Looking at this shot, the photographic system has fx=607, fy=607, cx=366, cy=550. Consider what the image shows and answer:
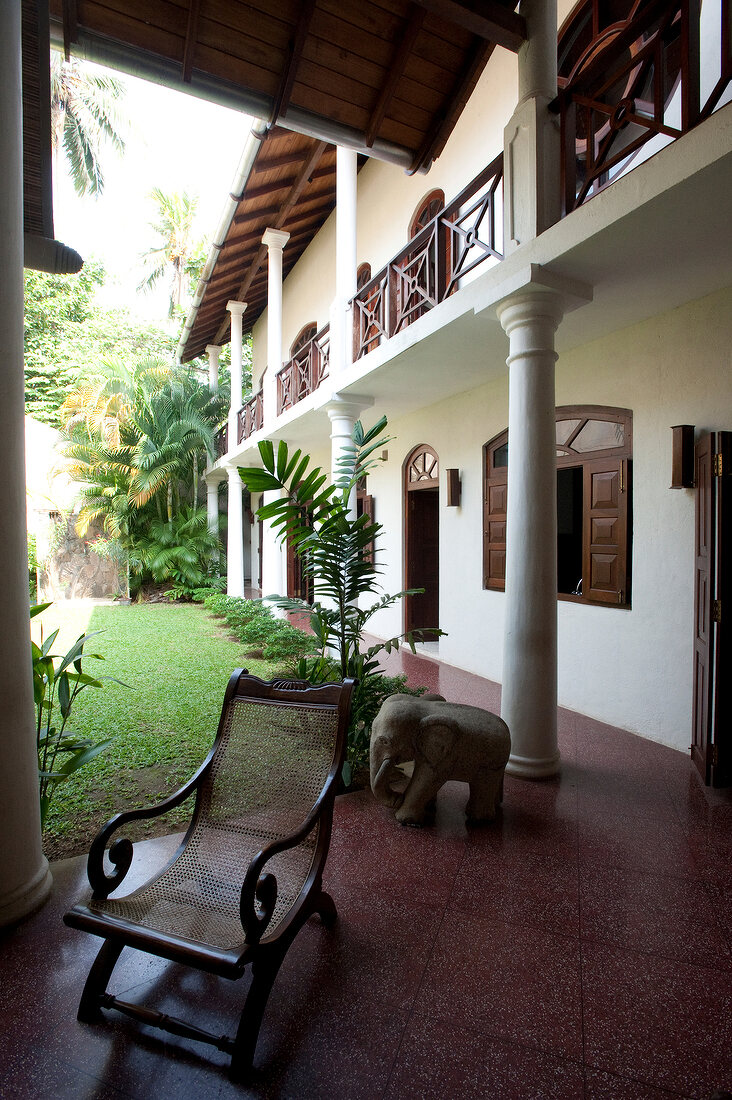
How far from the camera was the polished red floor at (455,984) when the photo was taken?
193 centimetres

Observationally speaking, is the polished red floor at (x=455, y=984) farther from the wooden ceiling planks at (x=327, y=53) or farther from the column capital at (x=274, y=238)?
the column capital at (x=274, y=238)

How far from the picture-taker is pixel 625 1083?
191cm

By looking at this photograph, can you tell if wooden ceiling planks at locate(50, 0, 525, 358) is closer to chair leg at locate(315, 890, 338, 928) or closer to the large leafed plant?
the large leafed plant

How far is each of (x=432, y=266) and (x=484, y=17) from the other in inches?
83.1

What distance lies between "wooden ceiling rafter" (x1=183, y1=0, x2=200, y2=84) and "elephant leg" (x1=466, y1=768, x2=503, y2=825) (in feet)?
18.1

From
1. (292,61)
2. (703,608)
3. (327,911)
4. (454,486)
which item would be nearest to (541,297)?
(703,608)

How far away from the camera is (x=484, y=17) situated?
4.04 metres

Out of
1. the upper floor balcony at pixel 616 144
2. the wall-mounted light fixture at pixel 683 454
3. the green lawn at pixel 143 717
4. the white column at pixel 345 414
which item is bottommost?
the green lawn at pixel 143 717

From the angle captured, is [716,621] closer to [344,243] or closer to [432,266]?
[432,266]

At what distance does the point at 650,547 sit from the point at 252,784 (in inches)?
154

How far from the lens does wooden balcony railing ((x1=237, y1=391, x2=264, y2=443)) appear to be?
1321cm

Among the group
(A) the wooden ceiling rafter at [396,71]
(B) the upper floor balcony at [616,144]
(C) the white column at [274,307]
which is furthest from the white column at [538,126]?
(C) the white column at [274,307]

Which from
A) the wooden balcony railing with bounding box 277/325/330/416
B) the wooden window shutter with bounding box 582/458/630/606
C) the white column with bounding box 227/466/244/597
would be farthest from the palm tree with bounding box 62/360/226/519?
the wooden window shutter with bounding box 582/458/630/606

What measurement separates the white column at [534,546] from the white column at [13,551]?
3052mm
